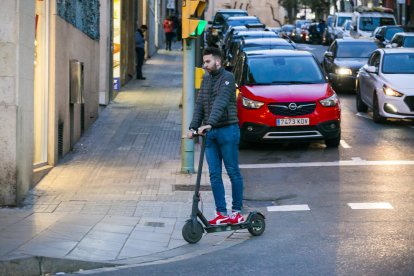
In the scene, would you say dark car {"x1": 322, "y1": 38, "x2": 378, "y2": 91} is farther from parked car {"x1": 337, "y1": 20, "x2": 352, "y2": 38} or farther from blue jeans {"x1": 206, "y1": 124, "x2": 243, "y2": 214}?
parked car {"x1": 337, "y1": 20, "x2": 352, "y2": 38}

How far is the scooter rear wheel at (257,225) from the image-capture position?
10.2 metres

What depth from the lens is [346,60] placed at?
2897 centimetres

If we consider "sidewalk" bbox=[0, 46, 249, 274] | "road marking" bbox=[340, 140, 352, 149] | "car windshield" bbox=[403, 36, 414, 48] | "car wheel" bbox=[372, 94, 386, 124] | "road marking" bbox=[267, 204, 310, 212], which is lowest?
"road marking" bbox=[267, 204, 310, 212]

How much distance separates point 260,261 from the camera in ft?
29.4

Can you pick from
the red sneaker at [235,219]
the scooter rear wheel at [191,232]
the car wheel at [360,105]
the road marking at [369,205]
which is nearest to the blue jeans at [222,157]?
the red sneaker at [235,219]

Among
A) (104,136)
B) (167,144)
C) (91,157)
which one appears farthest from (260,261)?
(104,136)

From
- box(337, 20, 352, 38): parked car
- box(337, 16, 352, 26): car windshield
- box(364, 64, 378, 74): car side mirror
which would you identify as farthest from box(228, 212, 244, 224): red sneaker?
box(337, 16, 352, 26): car windshield

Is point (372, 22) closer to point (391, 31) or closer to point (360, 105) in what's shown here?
point (391, 31)

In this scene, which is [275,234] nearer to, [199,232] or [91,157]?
[199,232]

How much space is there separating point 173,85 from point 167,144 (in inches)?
499

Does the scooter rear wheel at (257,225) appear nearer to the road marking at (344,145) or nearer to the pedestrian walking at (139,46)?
the road marking at (344,145)

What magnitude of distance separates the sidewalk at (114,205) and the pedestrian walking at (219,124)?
0.38m

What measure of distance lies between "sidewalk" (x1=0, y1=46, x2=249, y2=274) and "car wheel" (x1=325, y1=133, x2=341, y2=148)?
8.28ft

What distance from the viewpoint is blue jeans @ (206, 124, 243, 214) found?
10.3m
